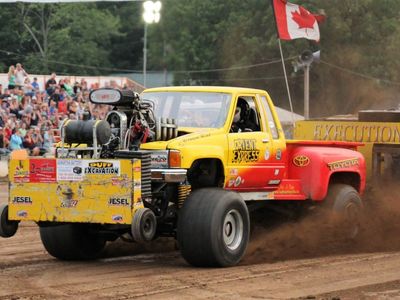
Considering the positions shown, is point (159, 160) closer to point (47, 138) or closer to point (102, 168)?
point (102, 168)

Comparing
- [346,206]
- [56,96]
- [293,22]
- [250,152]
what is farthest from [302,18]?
[250,152]

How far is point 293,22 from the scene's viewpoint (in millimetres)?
20359

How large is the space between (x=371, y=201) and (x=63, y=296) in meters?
5.70

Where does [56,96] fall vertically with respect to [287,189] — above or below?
above

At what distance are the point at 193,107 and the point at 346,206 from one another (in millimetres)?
2439

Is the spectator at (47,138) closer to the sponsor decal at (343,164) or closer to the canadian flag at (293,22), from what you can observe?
the canadian flag at (293,22)

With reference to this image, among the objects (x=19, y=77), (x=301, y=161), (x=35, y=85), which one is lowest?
(x=301, y=161)

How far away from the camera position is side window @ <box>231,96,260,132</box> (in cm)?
1000

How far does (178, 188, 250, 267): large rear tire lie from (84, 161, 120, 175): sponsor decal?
2.76ft

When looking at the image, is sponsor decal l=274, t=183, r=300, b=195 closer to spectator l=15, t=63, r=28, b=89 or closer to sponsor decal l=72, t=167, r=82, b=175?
sponsor decal l=72, t=167, r=82, b=175

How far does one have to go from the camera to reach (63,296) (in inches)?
295

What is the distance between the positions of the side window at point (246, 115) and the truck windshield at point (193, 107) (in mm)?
226

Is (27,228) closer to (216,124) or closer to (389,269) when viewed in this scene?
(216,124)

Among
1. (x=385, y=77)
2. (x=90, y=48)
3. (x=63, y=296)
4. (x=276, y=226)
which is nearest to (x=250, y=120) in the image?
(x=276, y=226)
